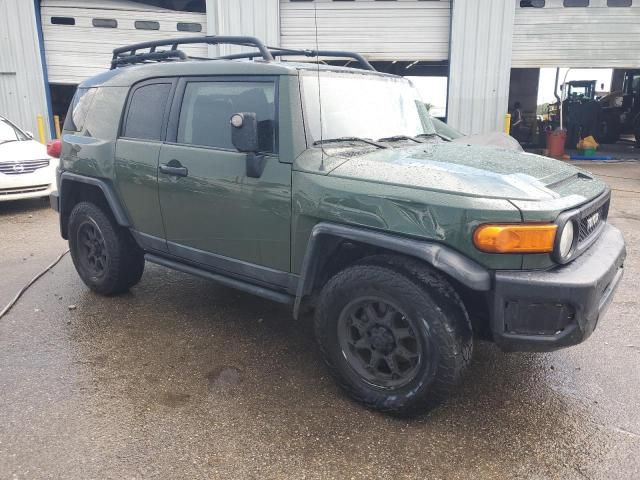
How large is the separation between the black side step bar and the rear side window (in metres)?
1.28

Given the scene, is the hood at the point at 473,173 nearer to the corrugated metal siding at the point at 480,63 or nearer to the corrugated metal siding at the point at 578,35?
the corrugated metal siding at the point at 480,63

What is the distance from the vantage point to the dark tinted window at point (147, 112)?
3.71 meters

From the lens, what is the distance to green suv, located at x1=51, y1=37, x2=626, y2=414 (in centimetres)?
241

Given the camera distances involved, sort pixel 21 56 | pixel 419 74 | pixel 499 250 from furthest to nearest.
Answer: pixel 419 74, pixel 21 56, pixel 499 250

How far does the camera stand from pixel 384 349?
2.75 m

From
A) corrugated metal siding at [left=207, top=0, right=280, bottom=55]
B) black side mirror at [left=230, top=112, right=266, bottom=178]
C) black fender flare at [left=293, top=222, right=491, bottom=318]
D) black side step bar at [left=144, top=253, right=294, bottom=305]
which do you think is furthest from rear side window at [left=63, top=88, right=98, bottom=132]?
corrugated metal siding at [left=207, top=0, right=280, bottom=55]

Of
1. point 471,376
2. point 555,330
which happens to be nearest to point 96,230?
point 471,376

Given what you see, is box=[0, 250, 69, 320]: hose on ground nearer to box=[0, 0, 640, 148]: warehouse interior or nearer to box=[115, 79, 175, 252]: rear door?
box=[115, 79, 175, 252]: rear door

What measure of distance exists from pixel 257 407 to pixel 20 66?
516 inches

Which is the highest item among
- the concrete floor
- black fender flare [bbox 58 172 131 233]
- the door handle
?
the door handle

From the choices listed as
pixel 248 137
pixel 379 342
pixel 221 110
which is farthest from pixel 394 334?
pixel 221 110

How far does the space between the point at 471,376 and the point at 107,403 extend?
2.11m

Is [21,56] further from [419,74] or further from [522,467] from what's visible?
[419,74]

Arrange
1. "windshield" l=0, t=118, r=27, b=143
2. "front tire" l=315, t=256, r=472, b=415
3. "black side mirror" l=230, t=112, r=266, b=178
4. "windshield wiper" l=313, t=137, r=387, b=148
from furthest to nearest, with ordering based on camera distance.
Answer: "windshield" l=0, t=118, r=27, b=143
"windshield wiper" l=313, t=137, r=387, b=148
"black side mirror" l=230, t=112, r=266, b=178
"front tire" l=315, t=256, r=472, b=415
